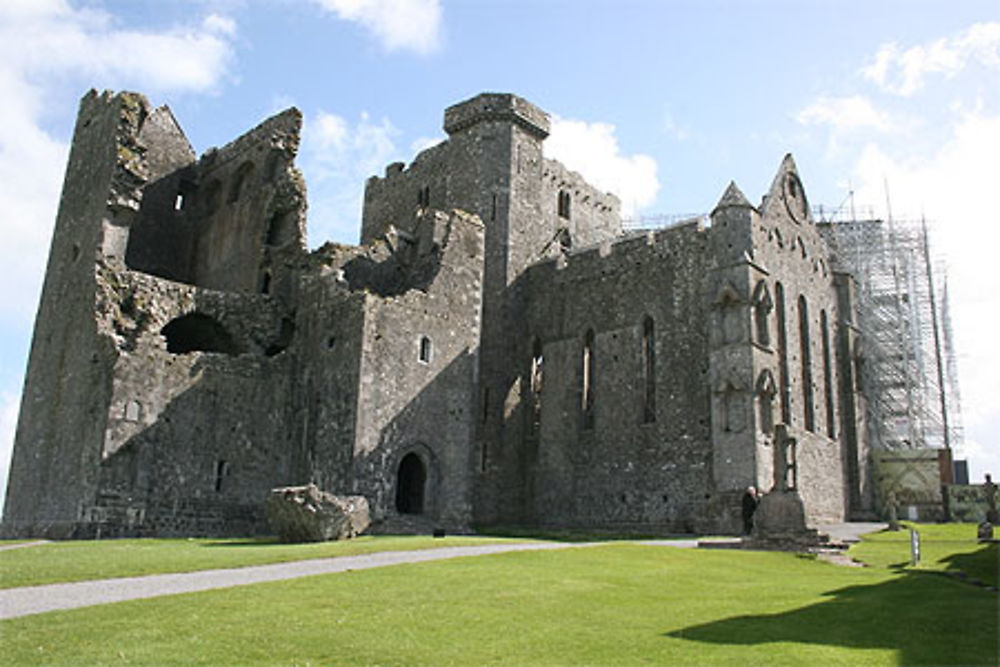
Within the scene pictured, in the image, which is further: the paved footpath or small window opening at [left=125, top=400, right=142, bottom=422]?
small window opening at [left=125, top=400, right=142, bottom=422]

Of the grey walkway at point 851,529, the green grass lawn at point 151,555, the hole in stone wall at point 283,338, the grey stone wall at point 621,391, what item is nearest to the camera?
the green grass lawn at point 151,555

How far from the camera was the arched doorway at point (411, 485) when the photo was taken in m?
29.1

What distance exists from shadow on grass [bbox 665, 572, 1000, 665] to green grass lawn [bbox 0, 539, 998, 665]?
22 millimetres

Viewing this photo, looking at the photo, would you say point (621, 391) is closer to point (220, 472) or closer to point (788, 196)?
point (788, 196)

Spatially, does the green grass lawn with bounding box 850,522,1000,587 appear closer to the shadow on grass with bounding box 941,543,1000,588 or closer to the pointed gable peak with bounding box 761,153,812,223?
the shadow on grass with bounding box 941,543,1000,588

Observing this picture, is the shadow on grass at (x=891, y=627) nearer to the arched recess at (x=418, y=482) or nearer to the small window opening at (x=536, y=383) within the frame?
the arched recess at (x=418, y=482)

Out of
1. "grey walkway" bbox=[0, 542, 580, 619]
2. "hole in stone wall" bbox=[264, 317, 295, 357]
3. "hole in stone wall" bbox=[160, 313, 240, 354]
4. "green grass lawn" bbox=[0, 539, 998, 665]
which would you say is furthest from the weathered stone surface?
"hole in stone wall" bbox=[160, 313, 240, 354]

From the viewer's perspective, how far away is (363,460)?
27.0m

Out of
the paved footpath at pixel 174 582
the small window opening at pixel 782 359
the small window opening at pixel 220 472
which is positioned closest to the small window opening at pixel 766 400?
the small window opening at pixel 782 359

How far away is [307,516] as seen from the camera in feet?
71.9

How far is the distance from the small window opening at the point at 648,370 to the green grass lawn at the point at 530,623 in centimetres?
1723

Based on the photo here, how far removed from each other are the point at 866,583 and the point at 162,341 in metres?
21.4

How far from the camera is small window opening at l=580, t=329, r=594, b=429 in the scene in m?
33.3

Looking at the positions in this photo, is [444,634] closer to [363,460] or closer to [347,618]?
[347,618]
